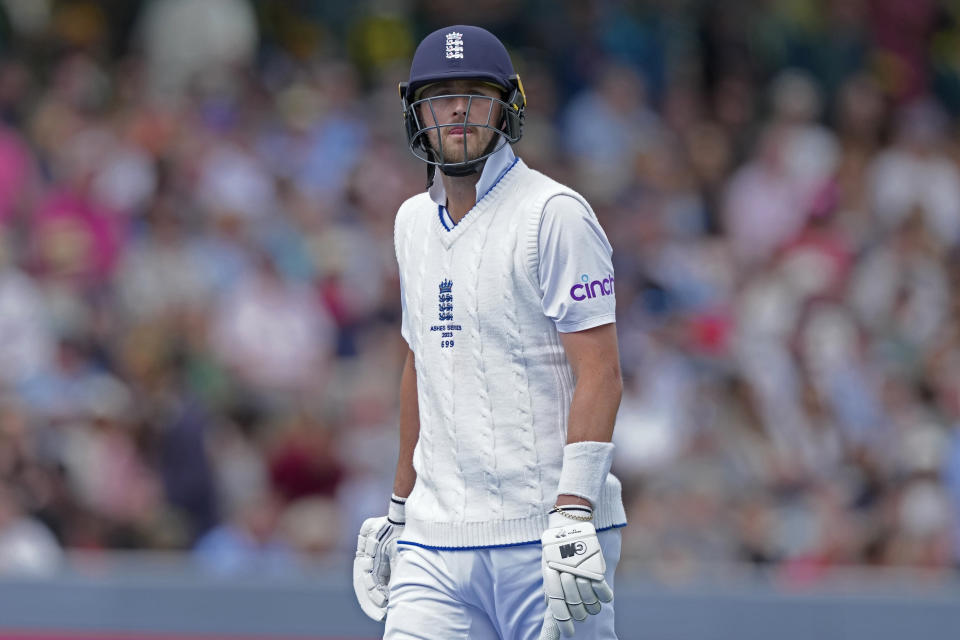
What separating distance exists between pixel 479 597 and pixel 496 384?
526 millimetres

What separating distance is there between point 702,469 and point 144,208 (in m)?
4.05

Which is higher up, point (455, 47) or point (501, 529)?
point (455, 47)

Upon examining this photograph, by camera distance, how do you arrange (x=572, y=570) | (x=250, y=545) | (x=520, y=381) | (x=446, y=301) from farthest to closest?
(x=250, y=545)
(x=446, y=301)
(x=520, y=381)
(x=572, y=570)

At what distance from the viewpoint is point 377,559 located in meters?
4.43

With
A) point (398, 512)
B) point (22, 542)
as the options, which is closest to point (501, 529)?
point (398, 512)

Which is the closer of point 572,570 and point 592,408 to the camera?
point 572,570

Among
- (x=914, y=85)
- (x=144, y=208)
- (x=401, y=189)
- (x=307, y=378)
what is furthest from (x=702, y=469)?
(x=914, y=85)

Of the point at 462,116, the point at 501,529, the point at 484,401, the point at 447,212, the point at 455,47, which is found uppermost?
the point at 455,47

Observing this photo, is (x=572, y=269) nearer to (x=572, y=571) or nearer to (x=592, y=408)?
(x=592, y=408)

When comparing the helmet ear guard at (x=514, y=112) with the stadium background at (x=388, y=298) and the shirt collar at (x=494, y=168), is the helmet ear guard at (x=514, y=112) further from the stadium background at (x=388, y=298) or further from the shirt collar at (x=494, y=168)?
the stadium background at (x=388, y=298)

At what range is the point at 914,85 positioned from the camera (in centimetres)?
1206

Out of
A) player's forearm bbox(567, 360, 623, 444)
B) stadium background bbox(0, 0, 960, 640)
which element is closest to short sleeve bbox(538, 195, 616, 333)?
player's forearm bbox(567, 360, 623, 444)

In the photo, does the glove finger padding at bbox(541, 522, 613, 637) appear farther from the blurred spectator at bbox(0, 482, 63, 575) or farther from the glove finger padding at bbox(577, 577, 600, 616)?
the blurred spectator at bbox(0, 482, 63, 575)

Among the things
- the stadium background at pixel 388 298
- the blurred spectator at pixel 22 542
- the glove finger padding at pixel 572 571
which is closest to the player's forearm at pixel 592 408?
the glove finger padding at pixel 572 571
